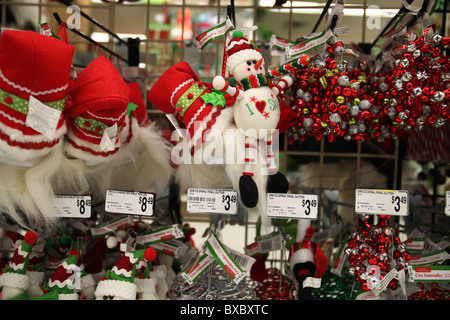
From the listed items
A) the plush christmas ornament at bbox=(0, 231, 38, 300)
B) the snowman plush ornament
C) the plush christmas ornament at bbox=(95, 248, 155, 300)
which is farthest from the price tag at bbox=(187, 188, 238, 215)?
the plush christmas ornament at bbox=(0, 231, 38, 300)

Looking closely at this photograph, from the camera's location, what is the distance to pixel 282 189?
3.11 ft

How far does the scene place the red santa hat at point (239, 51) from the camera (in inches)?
37.1

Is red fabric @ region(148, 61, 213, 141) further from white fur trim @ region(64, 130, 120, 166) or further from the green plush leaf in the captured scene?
white fur trim @ region(64, 130, 120, 166)

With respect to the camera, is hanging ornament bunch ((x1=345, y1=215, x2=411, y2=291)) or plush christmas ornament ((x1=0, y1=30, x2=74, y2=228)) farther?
hanging ornament bunch ((x1=345, y1=215, x2=411, y2=291))

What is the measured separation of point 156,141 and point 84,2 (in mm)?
672

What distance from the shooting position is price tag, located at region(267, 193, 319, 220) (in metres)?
0.94

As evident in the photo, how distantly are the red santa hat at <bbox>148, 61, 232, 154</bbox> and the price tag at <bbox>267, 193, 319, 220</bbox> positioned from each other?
0.21m

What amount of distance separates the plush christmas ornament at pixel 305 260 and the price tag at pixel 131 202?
0.38m

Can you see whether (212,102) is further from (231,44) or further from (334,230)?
(334,230)

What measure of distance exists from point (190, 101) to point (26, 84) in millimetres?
329

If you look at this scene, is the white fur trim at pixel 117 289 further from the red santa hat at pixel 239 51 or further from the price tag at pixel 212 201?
the red santa hat at pixel 239 51

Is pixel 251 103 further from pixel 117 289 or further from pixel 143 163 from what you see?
pixel 117 289

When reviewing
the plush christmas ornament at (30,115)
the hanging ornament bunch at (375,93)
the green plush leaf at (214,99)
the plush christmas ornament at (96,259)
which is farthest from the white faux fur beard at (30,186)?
the hanging ornament bunch at (375,93)

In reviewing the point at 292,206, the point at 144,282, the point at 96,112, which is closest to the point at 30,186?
the point at 96,112
